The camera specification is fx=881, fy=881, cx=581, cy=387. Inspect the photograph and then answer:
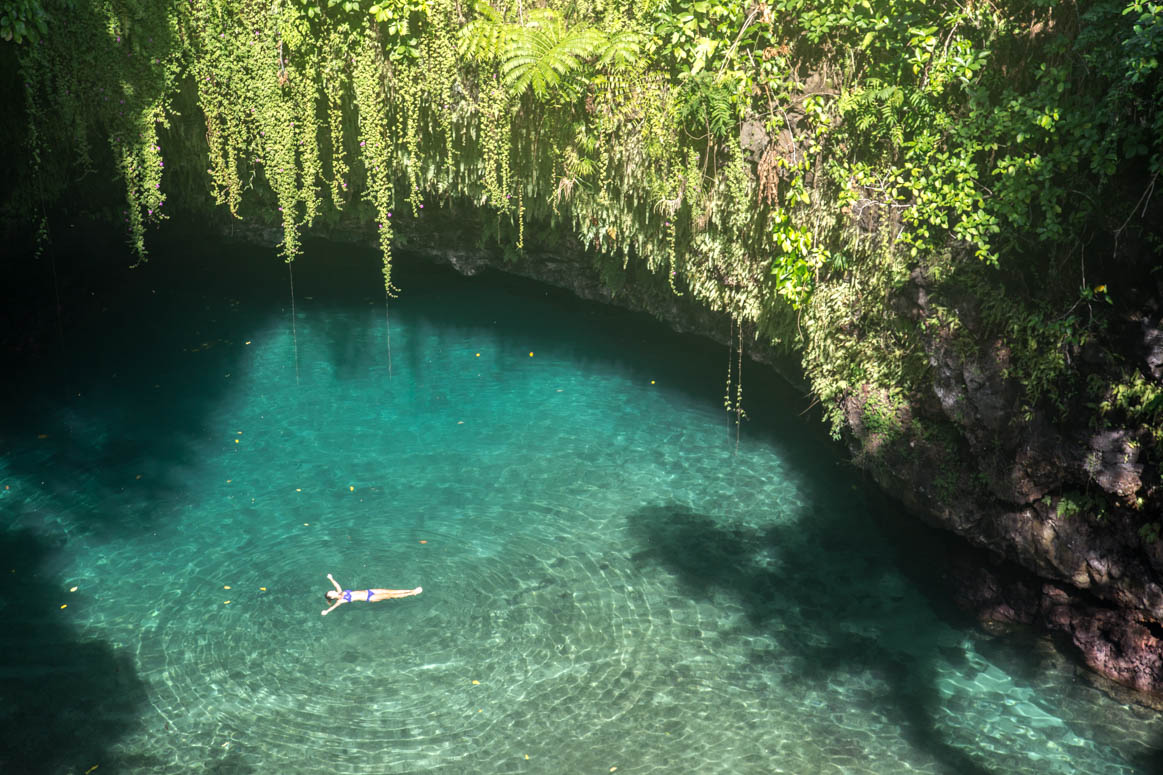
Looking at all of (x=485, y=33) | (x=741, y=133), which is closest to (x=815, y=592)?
(x=741, y=133)

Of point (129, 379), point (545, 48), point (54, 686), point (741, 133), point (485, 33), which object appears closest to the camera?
point (54, 686)

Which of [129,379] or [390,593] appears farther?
[129,379]

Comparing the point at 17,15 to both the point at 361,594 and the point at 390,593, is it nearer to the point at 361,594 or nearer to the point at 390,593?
the point at 361,594

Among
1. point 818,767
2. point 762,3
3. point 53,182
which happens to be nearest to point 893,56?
point 762,3

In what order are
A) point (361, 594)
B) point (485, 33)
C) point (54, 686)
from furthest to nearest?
1. point (485, 33)
2. point (361, 594)
3. point (54, 686)

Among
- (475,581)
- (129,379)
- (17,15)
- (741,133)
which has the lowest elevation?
(475,581)

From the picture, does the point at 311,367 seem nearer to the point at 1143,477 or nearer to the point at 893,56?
the point at 893,56

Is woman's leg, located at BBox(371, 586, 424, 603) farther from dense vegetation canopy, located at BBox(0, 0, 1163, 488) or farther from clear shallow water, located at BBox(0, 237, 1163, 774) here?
dense vegetation canopy, located at BBox(0, 0, 1163, 488)
